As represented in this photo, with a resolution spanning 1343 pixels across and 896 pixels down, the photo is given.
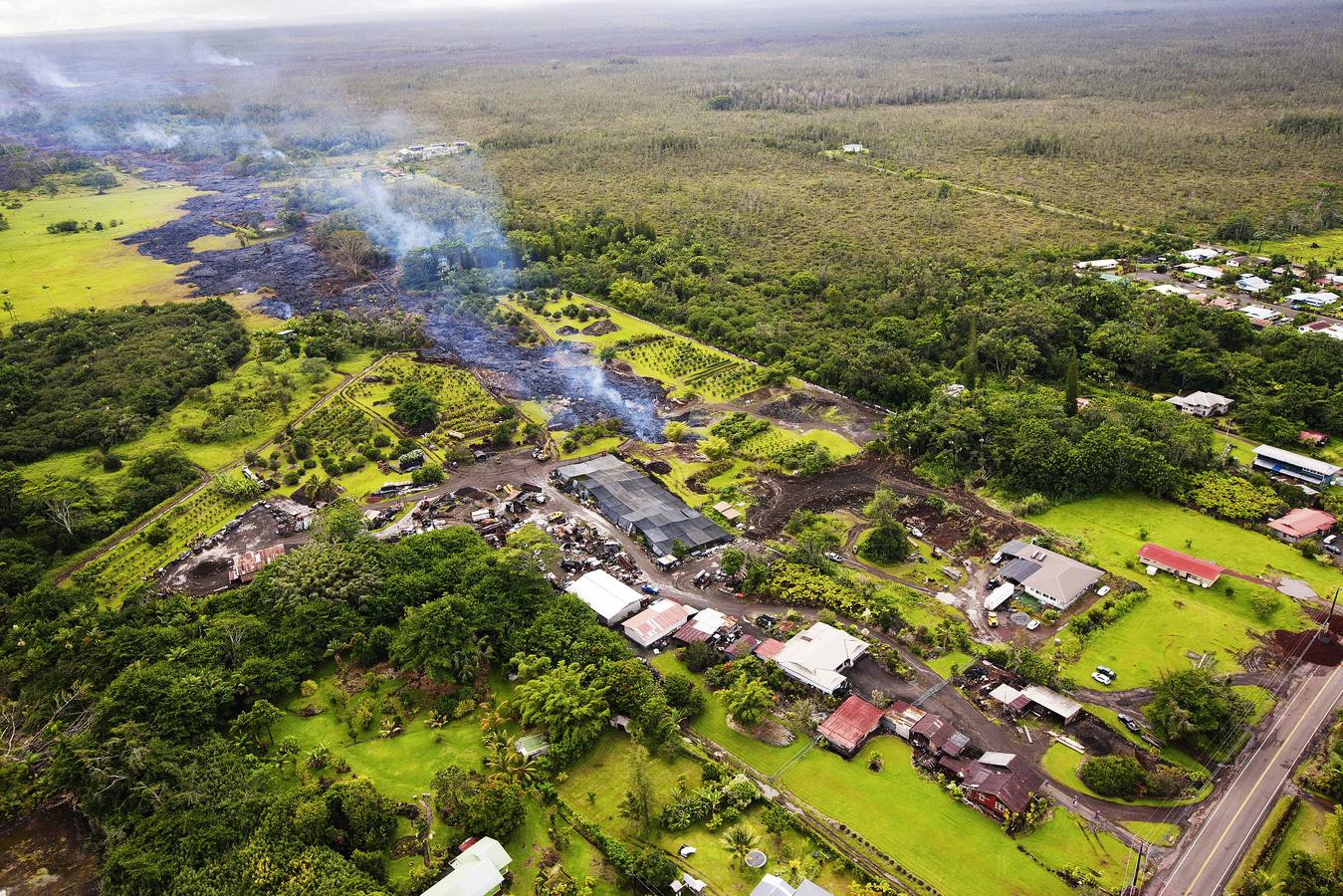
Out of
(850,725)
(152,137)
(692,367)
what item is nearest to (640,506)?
(850,725)

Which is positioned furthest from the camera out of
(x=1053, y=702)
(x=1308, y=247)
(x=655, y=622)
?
(x=1308, y=247)

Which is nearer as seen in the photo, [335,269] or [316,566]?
[316,566]

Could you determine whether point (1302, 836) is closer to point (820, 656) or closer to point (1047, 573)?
point (1047, 573)

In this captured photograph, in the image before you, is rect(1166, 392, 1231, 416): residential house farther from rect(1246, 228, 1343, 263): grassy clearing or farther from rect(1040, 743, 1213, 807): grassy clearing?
rect(1246, 228, 1343, 263): grassy clearing

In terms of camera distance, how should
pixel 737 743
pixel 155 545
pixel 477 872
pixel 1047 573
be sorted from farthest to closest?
pixel 155 545 < pixel 1047 573 < pixel 737 743 < pixel 477 872

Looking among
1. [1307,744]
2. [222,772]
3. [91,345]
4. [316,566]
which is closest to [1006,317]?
[1307,744]

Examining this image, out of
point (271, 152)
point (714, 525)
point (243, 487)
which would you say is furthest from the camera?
point (271, 152)

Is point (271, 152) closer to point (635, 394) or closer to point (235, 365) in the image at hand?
point (235, 365)
